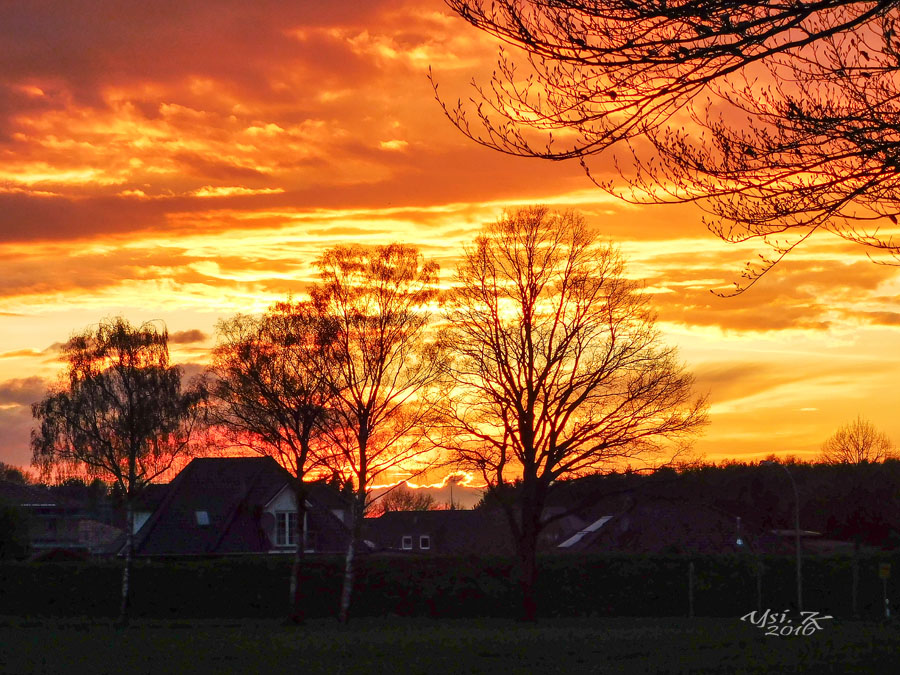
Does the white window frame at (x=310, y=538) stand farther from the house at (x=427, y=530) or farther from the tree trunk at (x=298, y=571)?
the house at (x=427, y=530)

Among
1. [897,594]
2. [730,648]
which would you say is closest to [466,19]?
[730,648]

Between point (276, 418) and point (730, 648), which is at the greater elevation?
point (276, 418)

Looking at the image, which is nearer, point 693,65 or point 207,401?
point 693,65

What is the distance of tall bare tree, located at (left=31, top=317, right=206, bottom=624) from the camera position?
145ft

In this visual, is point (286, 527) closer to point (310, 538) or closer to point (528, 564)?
point (310, 538)

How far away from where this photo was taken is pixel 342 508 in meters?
49.8

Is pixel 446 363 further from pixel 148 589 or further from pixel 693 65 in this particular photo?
pixel 693 65

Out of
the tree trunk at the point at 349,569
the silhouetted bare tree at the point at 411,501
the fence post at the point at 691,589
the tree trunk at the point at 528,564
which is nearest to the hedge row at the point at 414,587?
the fence post at the point at 691,589

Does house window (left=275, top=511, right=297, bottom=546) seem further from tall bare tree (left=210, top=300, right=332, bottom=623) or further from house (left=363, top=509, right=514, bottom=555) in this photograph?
house (left=363, top=509, right=514, bottom=555)

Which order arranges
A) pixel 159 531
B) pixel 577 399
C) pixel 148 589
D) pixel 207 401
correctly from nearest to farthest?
1. pixel 577 399
2. pixel 148 589
3. pixel 207 401
4. pixel 159 531

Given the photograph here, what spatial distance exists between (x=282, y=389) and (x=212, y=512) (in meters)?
15.4

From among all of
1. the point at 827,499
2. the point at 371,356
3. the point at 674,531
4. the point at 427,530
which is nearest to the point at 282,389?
the point at 371,356

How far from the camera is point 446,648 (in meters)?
22.7

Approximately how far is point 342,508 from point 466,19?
43.0 metres
